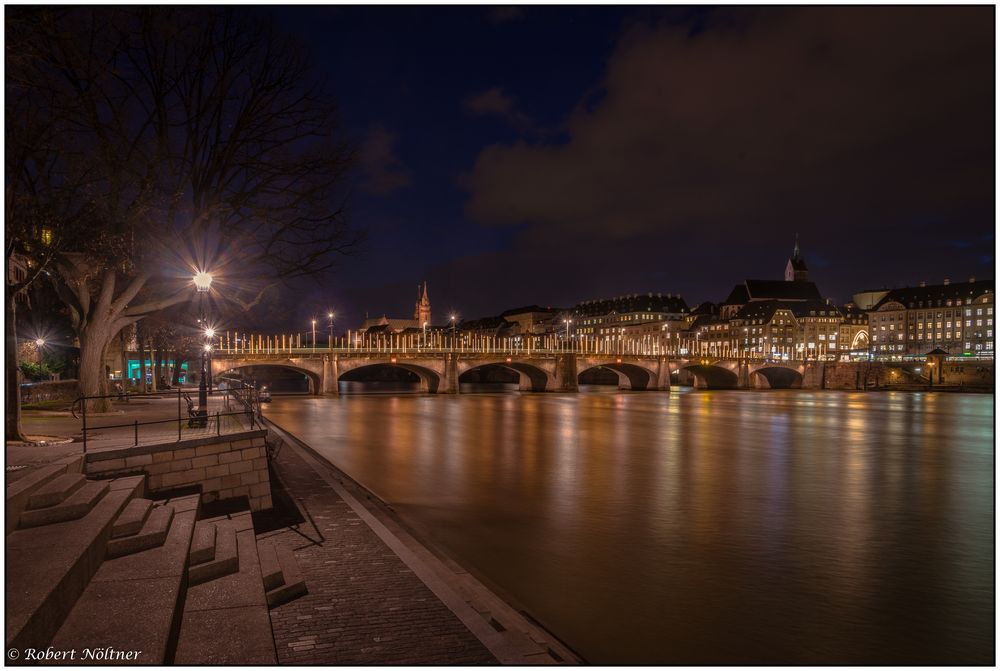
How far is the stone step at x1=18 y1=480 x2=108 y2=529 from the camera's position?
7453mm

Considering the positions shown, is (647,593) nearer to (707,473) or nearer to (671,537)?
(671,537)

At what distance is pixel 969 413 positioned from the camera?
57.9 meters

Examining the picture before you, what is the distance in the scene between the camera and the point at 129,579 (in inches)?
260

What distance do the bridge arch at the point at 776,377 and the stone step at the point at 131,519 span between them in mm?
113182

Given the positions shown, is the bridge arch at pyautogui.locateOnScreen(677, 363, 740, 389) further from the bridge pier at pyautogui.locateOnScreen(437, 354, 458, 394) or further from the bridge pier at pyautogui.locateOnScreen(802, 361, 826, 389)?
the bridge pier at pyautogui.locateOnScreen(437, 354, 458, 394)

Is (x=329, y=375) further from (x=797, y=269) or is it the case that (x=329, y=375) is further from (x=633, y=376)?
(x=797, y=269)

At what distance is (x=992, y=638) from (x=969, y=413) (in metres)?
60.4

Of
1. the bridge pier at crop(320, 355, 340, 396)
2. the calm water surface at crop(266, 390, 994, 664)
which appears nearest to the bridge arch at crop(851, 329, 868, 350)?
the bridge pier at crop(320, 355, 340, 396)

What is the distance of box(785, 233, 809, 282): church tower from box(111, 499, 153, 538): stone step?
188 m

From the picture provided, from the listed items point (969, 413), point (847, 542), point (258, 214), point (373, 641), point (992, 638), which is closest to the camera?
point (373, 641)

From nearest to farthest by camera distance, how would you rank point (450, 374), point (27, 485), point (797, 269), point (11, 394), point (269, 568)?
1. point (27, 485)
2. point (269, 568)
3. point (11, 394)
4. point (450, 374)
5. point (797, 269)

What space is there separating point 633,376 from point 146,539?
99.1 meters

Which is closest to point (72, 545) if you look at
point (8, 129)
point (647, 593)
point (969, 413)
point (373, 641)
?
point (373, 641)

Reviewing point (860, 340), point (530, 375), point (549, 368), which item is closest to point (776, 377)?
point (860, 340)
